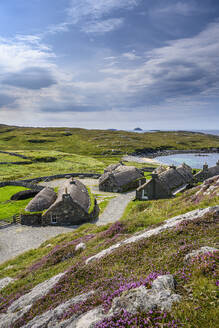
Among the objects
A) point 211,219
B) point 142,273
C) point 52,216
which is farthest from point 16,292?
point 52,216

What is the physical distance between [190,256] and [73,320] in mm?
5288

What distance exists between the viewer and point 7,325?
1007 cm

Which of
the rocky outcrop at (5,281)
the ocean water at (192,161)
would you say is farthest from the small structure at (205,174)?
the ocean water at (192,161)

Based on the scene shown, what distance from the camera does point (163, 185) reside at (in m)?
48.2

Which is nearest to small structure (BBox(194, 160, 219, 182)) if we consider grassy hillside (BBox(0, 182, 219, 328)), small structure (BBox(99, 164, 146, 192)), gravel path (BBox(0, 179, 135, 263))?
small structure (BBox(99, 164, 146, 192))

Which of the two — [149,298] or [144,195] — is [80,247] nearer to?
[149,298]

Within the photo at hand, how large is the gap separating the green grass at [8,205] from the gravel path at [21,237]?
4.53 meters

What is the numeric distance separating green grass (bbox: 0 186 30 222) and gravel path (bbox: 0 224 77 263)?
14.9 feet

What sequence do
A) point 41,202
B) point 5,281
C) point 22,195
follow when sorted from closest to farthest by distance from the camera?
point 5,281, point 41,202, point 22,195

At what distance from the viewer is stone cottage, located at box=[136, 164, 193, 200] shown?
4784 centimetres

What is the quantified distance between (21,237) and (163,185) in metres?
31.8

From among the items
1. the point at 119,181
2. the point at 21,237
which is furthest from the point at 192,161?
the point at 21,237

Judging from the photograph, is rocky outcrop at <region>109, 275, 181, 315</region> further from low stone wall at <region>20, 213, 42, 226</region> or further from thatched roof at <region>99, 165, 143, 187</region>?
thatched roof at <region>99, 165, 143, 187</region>

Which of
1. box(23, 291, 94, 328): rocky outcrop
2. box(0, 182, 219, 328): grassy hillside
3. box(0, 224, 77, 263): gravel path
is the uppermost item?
box(0, 182, 219, 328): grassy hillside
